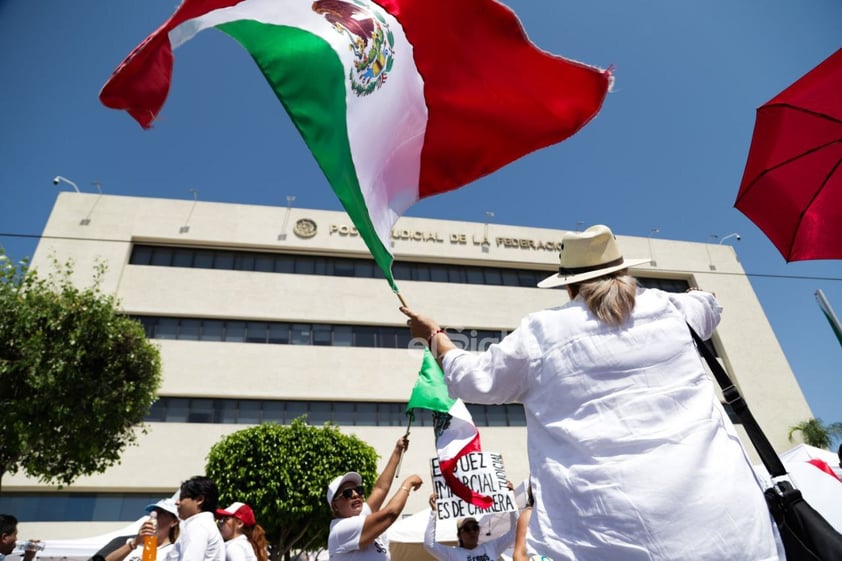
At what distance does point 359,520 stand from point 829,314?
4345mm

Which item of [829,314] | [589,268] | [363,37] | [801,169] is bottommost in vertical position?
[589,268]

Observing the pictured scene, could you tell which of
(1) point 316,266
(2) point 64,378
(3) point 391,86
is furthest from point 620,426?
(1) point 316,266

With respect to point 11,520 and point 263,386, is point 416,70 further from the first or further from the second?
point 263,386

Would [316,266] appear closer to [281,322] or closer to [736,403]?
[281,322]

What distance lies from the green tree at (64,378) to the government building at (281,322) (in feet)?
20.6

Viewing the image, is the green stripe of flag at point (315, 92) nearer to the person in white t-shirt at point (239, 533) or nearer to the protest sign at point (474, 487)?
the protest sign at point (474, 487)

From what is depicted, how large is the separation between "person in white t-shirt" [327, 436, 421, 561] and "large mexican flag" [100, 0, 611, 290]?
1.47 m

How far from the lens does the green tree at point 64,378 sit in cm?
1150

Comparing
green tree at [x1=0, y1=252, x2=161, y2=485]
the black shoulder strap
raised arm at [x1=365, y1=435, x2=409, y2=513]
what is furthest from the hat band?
green tree at [x1=0, y1=252, x2=161, y2=485]

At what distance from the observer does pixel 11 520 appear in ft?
17.1

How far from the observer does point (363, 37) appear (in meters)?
2.90

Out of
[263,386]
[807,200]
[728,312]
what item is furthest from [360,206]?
[728,312]

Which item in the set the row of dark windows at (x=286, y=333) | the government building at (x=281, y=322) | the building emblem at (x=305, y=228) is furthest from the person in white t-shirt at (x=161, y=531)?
the building emblem at (x=305, y=228)

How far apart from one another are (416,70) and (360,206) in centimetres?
110
